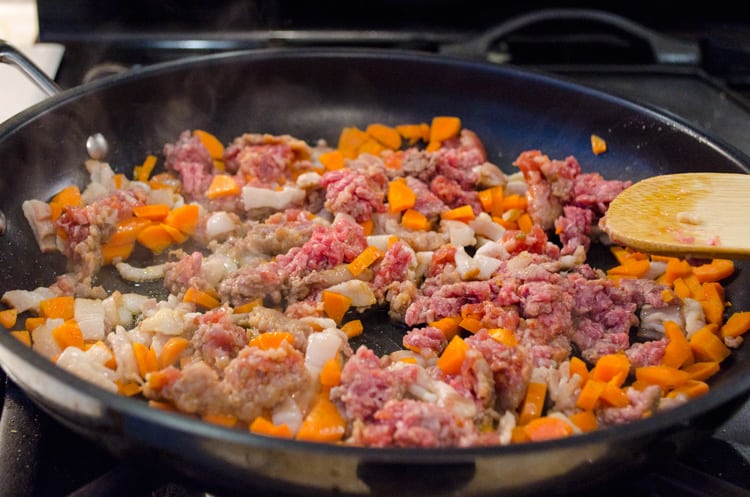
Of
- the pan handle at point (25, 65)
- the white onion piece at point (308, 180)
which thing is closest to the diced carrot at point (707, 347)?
the white onion piece at point (308, 180)

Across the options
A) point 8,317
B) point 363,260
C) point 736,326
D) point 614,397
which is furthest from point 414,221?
point 8,317

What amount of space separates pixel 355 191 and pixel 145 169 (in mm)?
840

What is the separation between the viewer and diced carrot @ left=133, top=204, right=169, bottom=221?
8.24ft

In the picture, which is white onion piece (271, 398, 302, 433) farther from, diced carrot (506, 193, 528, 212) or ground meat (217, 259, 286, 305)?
diced carrot (506, 193, 528, 212)

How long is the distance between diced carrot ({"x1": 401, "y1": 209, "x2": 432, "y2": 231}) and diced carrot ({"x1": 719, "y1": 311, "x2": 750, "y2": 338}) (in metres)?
1.01

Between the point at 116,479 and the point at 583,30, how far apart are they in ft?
10.5

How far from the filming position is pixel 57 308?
213 cm

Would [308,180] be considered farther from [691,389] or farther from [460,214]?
[691,389]

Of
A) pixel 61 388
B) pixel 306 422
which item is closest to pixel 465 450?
pixel 306 422

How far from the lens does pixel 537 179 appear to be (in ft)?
8.73

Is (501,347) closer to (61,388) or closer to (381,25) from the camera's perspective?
(61,388)

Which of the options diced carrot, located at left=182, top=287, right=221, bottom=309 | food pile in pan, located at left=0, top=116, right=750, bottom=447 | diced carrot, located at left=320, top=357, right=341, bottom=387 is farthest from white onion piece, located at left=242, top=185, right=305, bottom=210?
diced carrot, located at left=320, top=357, right=341, bottom=387

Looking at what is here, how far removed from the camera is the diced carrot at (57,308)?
83.6 inches

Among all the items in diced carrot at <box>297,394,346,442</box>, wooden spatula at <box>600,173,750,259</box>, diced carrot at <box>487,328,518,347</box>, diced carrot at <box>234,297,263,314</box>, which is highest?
wooden spatula at <box>600,173,750,259</box>
